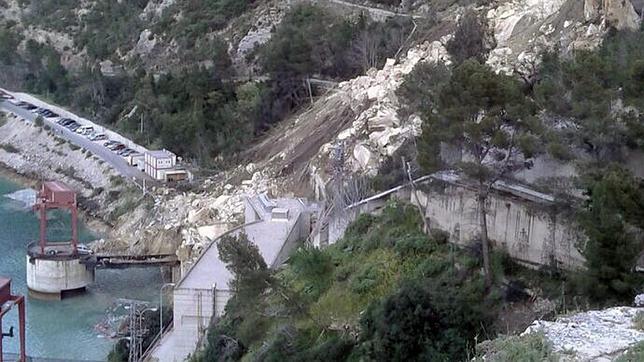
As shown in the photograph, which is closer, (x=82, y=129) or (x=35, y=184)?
(x=35, y=184)

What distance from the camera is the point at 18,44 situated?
5794 centimetres

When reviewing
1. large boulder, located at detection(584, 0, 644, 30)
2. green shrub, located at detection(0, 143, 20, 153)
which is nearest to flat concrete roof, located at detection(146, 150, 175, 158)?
green shrub, located at detection(0, 143, 20, 153)

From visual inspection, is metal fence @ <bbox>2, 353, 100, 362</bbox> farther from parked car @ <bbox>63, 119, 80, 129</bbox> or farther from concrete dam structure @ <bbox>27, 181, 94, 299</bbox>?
parked car @ <bbox>63, 119, 80, 129</bbox>

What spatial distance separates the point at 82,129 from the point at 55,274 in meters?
18.3

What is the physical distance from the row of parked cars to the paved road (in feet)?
0.77

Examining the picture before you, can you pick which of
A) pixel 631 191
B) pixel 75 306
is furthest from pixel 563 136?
pixel 75 306

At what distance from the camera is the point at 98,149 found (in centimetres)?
4081

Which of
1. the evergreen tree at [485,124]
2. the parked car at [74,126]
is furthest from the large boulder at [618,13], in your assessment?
the parked car at [74,126]

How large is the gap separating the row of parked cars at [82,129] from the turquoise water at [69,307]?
695 cm

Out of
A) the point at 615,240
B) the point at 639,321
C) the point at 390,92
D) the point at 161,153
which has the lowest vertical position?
the point at 161,153

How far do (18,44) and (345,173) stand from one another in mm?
38049

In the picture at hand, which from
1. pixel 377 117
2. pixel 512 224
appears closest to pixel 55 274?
pixel 377 117

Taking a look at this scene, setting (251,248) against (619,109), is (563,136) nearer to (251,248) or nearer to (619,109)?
(619,109)

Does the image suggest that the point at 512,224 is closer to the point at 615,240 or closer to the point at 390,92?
the point at 615,240
